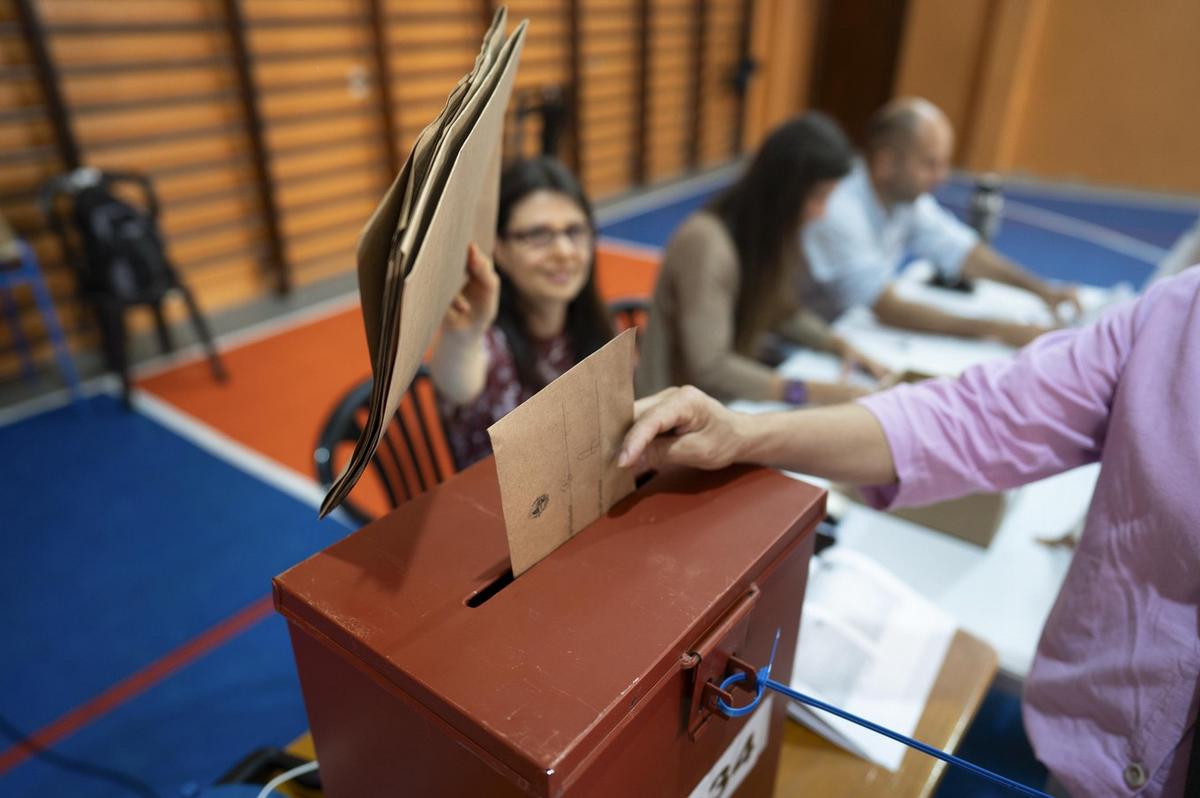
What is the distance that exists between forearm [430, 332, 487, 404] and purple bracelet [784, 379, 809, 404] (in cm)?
74

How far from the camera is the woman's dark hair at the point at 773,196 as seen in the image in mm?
1868

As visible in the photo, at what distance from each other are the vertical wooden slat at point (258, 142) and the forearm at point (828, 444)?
3.95 m

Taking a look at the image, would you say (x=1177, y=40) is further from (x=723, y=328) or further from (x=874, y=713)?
(x=874, y=713)

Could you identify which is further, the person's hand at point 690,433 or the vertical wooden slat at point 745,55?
the vertical wooden slat at point 745,55

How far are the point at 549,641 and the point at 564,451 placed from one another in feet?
0.47

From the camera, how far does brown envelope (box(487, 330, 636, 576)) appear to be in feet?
1.76

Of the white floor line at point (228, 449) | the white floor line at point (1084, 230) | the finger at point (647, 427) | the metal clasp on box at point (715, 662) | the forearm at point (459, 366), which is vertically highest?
the finger at point (647, 427)

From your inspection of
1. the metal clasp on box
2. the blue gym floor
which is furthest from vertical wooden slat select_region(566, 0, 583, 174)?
the metal clasp on box


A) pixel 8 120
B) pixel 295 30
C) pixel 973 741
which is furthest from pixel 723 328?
pixel 295 30

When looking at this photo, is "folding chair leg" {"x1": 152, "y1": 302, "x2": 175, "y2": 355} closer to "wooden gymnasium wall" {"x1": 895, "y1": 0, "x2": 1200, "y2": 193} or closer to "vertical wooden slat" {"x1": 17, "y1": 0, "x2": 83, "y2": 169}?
"vertical wooden slat" {"x1": 17, "y1": 0, "x2": 83, "y2": 169}

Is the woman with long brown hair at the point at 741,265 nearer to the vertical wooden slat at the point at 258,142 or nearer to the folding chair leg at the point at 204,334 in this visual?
the folding chair leg at the point at 204,334

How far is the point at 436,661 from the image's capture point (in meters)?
0.52

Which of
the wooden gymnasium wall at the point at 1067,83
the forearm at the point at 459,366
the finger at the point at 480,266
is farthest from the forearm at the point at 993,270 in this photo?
the wooden gymnasium wall at the point at 1067,83

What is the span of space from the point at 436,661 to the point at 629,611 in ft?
0.47
